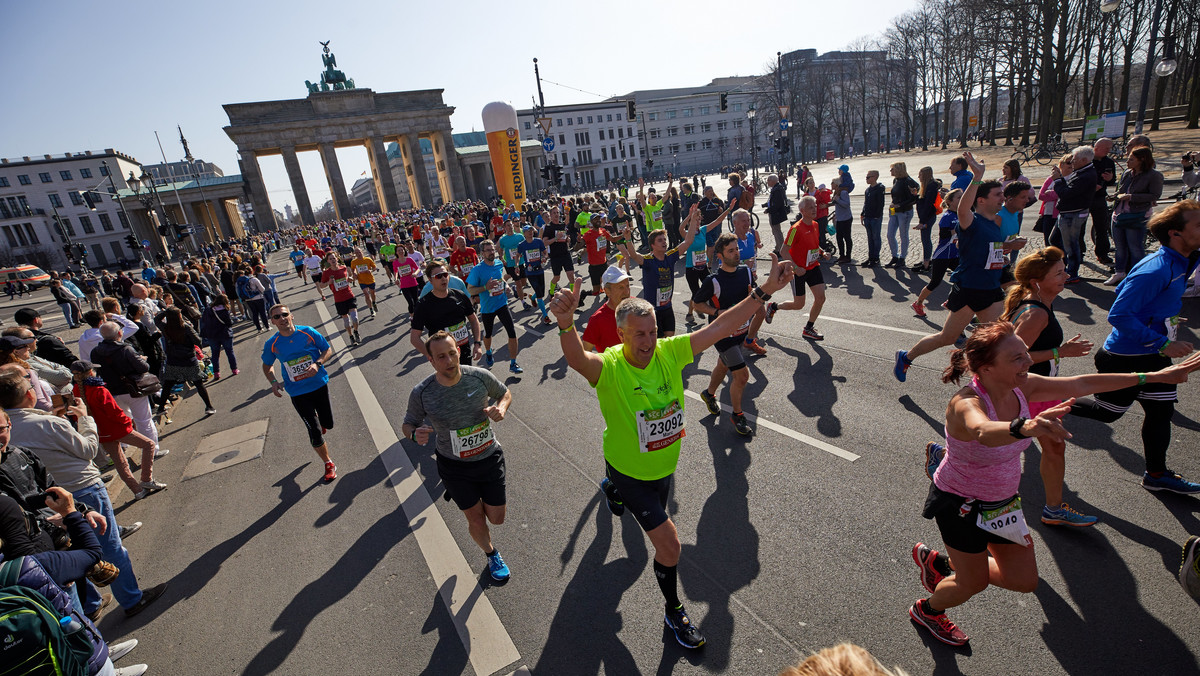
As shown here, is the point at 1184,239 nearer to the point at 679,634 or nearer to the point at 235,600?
the point at 679,634

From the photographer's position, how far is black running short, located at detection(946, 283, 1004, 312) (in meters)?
5.59

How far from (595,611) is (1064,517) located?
327 cm

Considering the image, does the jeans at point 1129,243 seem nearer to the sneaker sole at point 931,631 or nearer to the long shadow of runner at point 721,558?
the long shadow of runner at point 721,558

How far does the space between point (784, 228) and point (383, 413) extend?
1452 centimetres

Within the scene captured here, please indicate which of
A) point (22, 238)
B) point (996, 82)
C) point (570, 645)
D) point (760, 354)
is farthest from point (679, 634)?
point (22, 238)

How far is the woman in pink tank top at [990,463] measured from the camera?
2.54 m

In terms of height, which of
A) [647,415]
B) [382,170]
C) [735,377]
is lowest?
[735,377]

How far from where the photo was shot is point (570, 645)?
10.9ft

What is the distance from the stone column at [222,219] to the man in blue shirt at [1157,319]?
9071 centimetres

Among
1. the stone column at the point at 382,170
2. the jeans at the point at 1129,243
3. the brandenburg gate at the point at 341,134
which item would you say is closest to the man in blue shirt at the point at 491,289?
the jeans at the point at 1129,243

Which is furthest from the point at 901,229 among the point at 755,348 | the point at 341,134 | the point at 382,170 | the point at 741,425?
the point at 341,134

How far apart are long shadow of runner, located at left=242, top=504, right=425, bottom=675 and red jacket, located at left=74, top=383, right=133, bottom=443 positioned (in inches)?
124

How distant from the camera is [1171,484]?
379cm

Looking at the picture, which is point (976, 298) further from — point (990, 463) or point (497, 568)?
point (497, 568)
